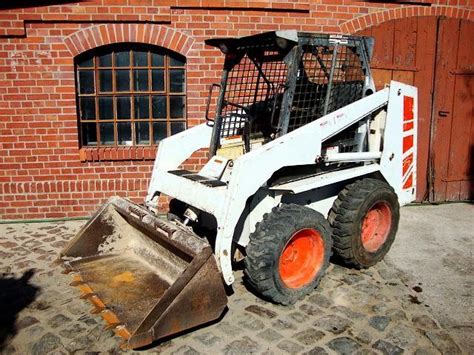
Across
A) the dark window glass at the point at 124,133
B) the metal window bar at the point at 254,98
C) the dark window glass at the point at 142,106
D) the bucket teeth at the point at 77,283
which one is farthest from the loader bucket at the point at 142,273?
the dark window glass at the point at 142,106

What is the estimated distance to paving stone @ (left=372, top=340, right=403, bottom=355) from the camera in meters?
3.25

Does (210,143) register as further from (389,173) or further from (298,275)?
(389,173)

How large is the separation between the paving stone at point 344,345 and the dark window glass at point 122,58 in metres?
→ 4.55

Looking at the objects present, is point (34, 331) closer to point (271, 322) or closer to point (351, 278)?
point (271, 322)

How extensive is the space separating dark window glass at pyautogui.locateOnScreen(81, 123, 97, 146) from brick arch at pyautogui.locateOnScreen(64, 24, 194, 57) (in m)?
0.97

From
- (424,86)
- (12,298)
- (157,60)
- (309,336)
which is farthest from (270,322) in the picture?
(424,86)

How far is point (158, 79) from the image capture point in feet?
20.6

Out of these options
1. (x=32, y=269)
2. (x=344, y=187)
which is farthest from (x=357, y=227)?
(x=32, y=269)

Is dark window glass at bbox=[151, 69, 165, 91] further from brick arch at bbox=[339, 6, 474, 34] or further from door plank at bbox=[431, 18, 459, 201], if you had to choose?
door plank at bbox=[431, 18, 459, 201]

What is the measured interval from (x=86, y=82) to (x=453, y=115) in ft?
18.5

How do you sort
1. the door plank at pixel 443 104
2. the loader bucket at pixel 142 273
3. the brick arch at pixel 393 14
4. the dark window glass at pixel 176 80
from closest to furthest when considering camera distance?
the loader bucket at pixel 142 273
the dark window glass at pixel 176 80
the brick arch at pixel 393 14
the door plank at pixel 443 104

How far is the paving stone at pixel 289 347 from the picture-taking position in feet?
10.7

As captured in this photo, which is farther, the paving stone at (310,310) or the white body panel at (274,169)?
the paving stone at (310,310)

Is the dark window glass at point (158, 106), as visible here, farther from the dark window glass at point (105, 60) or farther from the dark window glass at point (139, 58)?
the dark window glass at point (105, 60)
